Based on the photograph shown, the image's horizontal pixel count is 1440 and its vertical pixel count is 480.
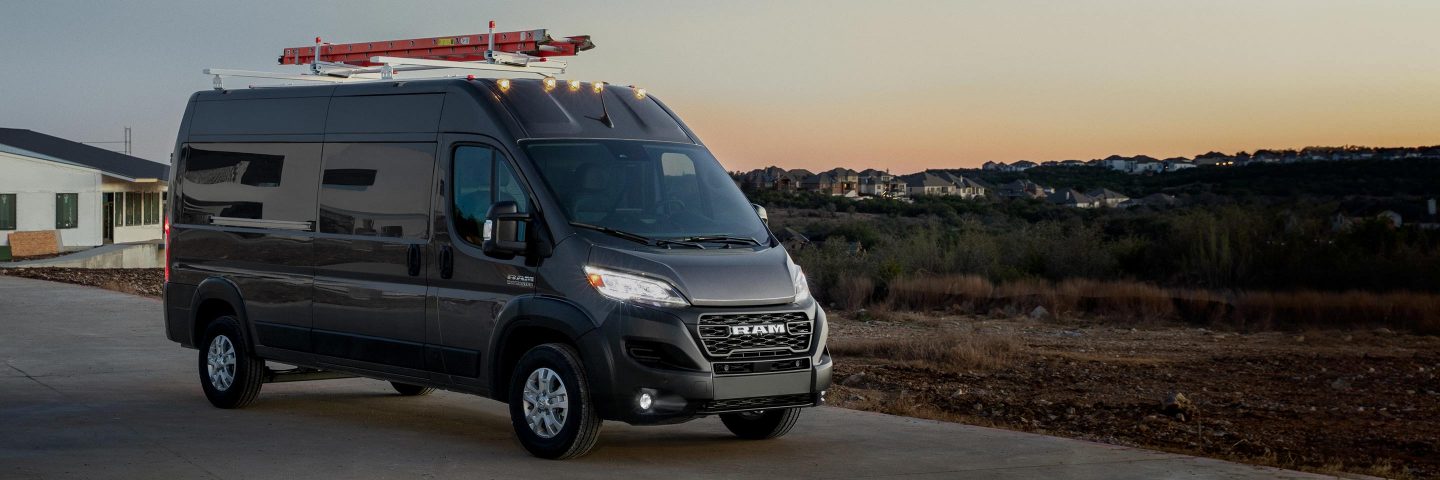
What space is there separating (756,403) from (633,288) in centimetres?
104

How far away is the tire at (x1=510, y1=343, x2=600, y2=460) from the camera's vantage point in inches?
349

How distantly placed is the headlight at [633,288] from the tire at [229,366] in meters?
3.97

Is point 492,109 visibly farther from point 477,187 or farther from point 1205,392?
point 1205,392

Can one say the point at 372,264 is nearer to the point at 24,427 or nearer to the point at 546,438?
the point at 546,438

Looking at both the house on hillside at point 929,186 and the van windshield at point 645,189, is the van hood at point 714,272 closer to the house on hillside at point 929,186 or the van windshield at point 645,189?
the van windshield at point 645,189

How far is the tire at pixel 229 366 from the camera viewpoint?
11.5 meters

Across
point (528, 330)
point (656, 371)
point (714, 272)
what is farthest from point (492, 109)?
point (656, 371)

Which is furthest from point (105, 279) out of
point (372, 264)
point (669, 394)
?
point (669, 394)

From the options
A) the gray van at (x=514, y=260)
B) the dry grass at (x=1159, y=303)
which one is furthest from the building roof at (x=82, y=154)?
the gray van at (x=514, y=260)

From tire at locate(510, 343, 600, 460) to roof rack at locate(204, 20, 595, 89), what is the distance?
2.38m

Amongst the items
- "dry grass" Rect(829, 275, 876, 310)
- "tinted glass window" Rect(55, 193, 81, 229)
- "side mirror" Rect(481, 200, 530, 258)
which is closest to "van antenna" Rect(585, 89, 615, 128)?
"side mirror" Rect(481, 200, 530, 258)

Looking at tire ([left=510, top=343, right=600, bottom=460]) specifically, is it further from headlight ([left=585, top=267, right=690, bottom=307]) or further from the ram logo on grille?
the ram logo on grille

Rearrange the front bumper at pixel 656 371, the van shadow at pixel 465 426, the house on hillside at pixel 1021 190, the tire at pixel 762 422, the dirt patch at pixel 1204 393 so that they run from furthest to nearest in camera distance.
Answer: the house on hillside at pixel 1021 190
the dirt patch at pixel 1204 393
the tire at pixel 762 422
the van shadow at pixel 465 426
the front bumper at pixel 656 371

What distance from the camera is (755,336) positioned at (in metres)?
8.93
